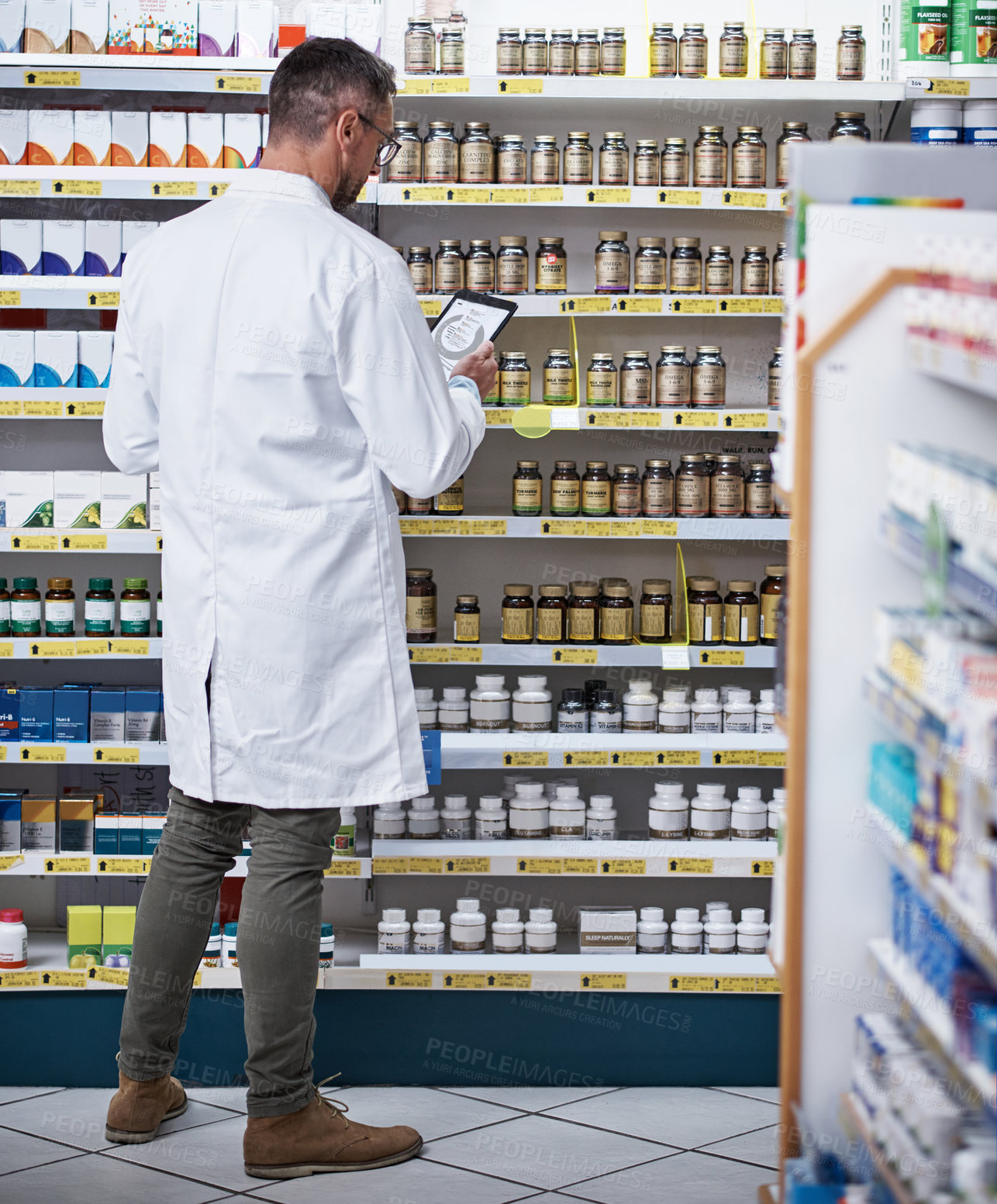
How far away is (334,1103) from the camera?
3.15 meters

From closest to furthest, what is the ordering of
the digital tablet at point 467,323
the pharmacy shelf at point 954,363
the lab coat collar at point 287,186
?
1. the pharmacy shelf at point 954,363
2. the lab coat collar at point 287,186
3. the digital tablet at point 467,323

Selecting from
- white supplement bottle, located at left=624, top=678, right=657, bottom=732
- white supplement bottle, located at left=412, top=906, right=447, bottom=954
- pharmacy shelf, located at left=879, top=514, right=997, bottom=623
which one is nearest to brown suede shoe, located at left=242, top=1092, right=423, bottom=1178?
white supplement bottle, located at left=412, top=906, right=447, bottom=954

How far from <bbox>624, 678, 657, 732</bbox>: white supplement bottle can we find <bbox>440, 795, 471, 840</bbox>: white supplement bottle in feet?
1.54

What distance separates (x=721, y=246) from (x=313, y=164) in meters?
1.21

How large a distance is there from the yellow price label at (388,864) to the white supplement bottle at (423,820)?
0.25 ft

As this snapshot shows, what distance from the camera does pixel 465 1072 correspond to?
3.40 m

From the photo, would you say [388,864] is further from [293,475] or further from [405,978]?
[293,475]

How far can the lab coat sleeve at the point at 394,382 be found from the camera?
2.56 metres

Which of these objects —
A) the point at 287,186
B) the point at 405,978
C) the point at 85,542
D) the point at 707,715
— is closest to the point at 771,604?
the point at 707,715

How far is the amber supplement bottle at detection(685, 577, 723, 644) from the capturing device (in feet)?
11.6

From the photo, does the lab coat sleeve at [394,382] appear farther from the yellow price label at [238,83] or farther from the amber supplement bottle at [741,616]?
the amber supplement bottle at [741,616]

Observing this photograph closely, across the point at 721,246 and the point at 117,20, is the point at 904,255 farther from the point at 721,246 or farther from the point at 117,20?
the point at 117,20

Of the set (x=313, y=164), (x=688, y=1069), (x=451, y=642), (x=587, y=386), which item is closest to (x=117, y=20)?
(x=313, y=164)

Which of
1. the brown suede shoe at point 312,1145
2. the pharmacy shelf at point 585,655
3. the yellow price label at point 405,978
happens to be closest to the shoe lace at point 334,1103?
the brown suede shoe at point 312,1145
